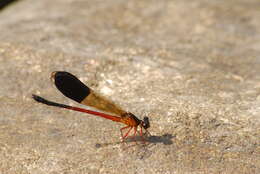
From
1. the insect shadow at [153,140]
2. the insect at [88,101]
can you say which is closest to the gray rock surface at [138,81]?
the insect shadow at [153,140]

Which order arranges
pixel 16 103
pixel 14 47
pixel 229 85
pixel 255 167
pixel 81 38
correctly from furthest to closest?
pixel 81 38
pixel 14 47
pixel 229 85
pixel 16 103
pixel 255 167

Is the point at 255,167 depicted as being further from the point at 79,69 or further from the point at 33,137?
the point at 79,69

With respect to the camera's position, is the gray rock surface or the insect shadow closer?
the gray rock surface

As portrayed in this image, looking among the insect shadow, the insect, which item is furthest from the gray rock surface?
the insect

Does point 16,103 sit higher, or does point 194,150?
point 194,150

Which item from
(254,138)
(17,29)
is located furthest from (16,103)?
(254,138)

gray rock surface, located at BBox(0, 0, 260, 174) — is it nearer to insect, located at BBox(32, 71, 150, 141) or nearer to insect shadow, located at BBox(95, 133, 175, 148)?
insect shadow, located at BBox(95, 133, 175, 148)
